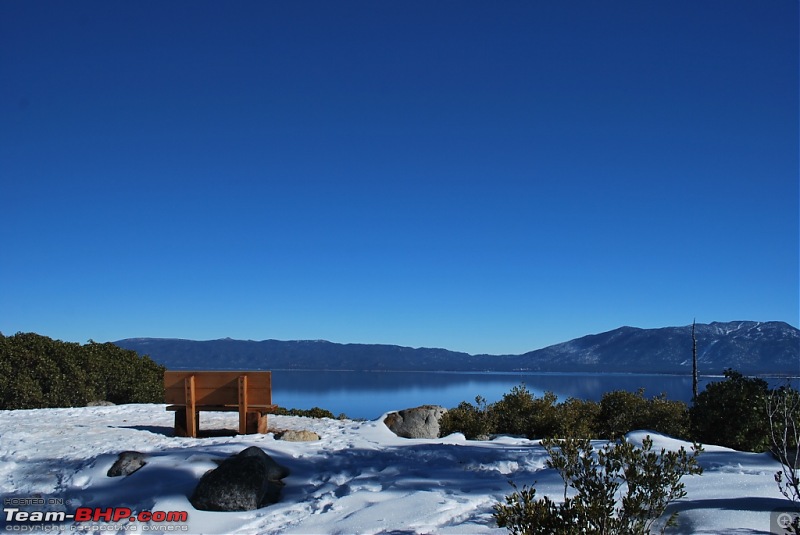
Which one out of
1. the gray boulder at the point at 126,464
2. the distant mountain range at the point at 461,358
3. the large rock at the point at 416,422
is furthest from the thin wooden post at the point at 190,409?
the distant mountain range at the point at 461,358

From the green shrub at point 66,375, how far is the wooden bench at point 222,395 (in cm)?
746

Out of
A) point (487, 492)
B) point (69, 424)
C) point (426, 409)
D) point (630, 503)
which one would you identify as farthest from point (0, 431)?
point (630, 503)

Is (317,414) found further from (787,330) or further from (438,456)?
(787,330)

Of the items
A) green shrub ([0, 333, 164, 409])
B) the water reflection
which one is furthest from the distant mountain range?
green shrub ([0, 333, 164, 409])

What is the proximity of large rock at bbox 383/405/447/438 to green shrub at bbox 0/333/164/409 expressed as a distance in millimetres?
8831

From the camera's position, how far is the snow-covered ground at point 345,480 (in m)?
5.46

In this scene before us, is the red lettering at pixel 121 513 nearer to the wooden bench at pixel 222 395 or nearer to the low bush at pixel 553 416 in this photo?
the wooden bench at pixel 222 395

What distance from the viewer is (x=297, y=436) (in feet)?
30.1

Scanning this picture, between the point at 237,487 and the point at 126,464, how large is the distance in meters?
1.83

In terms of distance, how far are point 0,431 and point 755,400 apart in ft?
38.6

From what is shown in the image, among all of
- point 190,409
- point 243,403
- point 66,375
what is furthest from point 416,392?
point 190,409

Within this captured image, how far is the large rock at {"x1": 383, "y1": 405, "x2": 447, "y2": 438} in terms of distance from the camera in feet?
36.5

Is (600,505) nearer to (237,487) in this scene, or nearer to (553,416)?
(237,487)

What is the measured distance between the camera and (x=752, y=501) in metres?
5.41
